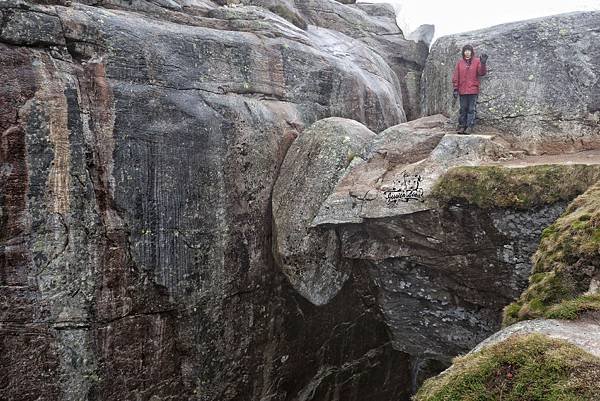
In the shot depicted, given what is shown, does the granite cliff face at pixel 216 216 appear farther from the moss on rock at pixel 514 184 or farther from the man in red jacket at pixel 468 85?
the man in red jacket at pixel 468 85

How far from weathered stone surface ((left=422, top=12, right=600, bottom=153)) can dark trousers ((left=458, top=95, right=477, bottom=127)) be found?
17.6 inches

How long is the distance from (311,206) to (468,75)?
6239mm

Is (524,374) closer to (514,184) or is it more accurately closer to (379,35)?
(514,184)

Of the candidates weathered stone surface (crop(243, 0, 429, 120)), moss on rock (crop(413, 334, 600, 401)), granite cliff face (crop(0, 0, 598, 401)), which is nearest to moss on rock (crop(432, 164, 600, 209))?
granite cliff face (crop(0, 0, 598, 401))

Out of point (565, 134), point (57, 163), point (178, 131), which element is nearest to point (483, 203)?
point (565, 134)

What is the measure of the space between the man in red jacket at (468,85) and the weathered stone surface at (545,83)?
1.54 ft

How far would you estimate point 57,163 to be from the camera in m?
10.6

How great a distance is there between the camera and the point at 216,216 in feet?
42.5

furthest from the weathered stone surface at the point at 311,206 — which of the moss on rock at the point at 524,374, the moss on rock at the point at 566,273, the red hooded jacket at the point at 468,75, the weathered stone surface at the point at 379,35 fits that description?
the weathered stone surface at the point at 379,35

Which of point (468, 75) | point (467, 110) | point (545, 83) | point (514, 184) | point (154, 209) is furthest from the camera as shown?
point (467, 110)

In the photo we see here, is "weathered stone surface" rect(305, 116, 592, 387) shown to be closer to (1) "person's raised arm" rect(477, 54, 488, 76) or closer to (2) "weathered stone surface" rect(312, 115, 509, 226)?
(2) "weathered stone surface" rect(312, 115, 509, 226)

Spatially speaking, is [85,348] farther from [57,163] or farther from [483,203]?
[483,203]

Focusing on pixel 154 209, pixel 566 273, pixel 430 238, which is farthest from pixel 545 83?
pixel 154 209

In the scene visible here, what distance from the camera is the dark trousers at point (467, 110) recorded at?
15.0 m
